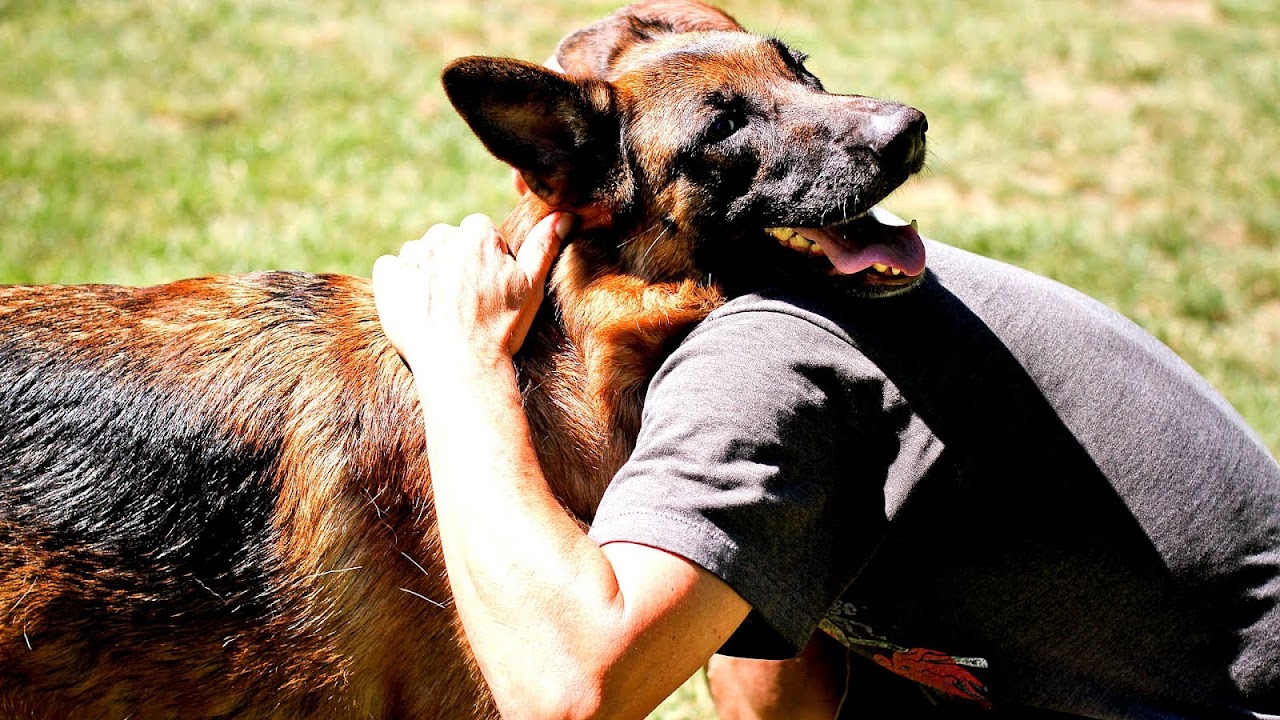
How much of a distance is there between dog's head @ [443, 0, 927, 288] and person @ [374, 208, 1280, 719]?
25cm

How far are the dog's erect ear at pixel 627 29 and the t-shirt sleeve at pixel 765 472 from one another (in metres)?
1.28

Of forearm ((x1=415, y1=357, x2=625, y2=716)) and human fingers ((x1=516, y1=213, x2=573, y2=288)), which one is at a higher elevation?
human fingers ((x1=516, y1=213, x2=573, y2=288))

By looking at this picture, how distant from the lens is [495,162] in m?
7.31

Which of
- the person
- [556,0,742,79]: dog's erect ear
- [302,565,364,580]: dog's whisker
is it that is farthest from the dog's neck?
[556,0,742,79]: dog's erect ear

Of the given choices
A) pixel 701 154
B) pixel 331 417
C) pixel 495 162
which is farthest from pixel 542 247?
pixel 495 162

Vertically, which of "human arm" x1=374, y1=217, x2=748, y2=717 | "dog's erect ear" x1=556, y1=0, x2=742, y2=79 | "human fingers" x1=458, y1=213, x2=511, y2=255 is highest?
"dog's erect ear" x1=556, y1=0, x2=742, y2=79

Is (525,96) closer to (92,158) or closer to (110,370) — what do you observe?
(110,370)

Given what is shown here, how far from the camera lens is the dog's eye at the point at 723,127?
2850 mm

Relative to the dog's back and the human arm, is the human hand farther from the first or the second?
the dog's back

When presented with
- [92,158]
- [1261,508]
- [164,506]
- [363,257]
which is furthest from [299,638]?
[92,158]

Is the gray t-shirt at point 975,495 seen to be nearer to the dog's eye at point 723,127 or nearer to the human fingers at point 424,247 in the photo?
the dog's eye at point 723,127

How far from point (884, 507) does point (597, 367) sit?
80 cm

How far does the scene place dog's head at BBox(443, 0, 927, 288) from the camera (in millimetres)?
2645

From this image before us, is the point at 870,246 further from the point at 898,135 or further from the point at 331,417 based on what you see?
the point at 331,417
